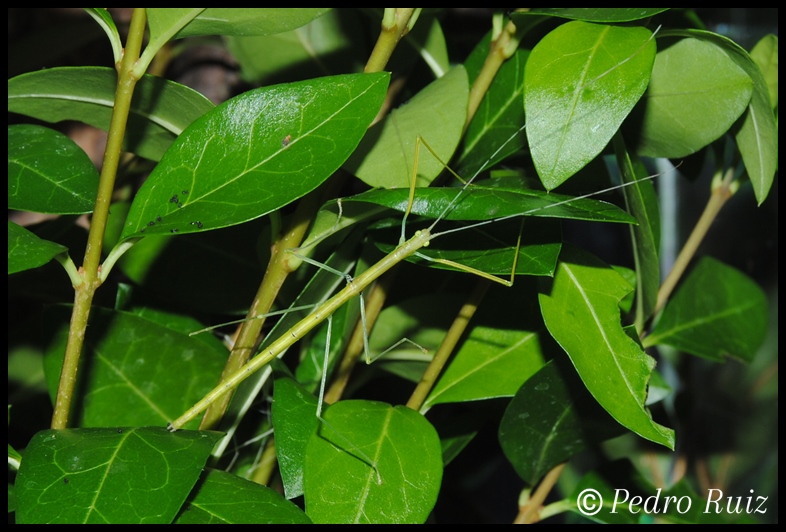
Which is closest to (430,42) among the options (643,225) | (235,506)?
(643,225)

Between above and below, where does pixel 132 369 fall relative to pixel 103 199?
below

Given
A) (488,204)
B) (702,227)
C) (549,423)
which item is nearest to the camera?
(488,204)

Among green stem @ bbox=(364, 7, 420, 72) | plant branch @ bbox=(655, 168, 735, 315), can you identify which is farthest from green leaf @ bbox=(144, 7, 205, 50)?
plant branch @ bbox=(655, 168, 735, 315)

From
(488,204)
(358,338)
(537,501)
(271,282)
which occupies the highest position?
(488,204)

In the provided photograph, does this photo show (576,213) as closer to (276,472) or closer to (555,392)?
(555,392)

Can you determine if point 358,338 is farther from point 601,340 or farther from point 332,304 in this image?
point 601,340

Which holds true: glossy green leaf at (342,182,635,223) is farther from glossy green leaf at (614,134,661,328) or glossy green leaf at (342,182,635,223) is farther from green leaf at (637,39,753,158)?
green leaf at (637,39,753,158)
